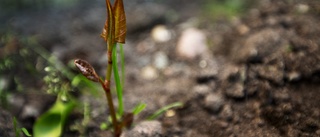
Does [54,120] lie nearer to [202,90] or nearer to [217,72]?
[202,90]

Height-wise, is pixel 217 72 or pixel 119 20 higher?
pixel 119 20

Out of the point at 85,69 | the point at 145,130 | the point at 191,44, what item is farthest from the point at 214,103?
the point at 85,69

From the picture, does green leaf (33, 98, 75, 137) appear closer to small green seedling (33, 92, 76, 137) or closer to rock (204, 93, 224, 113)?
small green seedling (33, 92, 76, 137)

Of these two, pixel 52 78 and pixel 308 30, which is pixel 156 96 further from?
pixel 308 30

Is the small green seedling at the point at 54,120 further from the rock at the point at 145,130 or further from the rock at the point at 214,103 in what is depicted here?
the rock at the point at 214,103

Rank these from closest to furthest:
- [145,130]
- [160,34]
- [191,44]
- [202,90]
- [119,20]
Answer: [119,20], [145,130], [202,90], [191,44], [160,34]

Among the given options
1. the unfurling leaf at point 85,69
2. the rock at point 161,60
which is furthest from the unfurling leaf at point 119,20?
the rock at point 161,60
